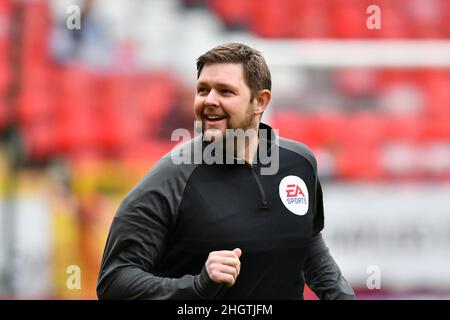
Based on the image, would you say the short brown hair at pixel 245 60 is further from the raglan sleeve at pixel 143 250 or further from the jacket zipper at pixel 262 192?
the raglan sleeve at pixel 143 250

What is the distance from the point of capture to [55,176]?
5004 millimetres

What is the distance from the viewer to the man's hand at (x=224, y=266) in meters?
1.63

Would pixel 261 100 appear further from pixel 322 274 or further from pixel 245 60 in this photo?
pixel 322 274

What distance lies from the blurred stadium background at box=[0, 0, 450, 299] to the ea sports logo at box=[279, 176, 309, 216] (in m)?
3.03

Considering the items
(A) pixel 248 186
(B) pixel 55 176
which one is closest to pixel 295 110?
(B) pixel 55 176

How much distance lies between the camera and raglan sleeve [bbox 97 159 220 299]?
5.64 ft

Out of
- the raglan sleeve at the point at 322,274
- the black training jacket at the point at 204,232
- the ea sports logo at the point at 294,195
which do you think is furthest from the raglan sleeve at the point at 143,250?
the raglan sleeve at the point at 322,274

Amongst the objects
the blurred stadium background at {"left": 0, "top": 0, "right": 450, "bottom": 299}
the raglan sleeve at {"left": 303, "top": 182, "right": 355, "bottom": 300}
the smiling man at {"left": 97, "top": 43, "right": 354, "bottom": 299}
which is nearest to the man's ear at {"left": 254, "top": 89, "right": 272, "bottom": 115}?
the smiling man at {"left": 97, "top": 43, "right": 354, "bottom": 299}

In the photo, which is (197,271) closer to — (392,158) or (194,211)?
(194,211)

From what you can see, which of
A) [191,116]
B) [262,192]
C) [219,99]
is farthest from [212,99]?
[191,116]

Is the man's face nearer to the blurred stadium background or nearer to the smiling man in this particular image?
the smiling man

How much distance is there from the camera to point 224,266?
164 cm

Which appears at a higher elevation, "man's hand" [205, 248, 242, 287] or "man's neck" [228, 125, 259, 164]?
"man's neck" [228, 125, 259, 164]

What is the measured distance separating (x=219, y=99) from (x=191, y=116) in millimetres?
3402
